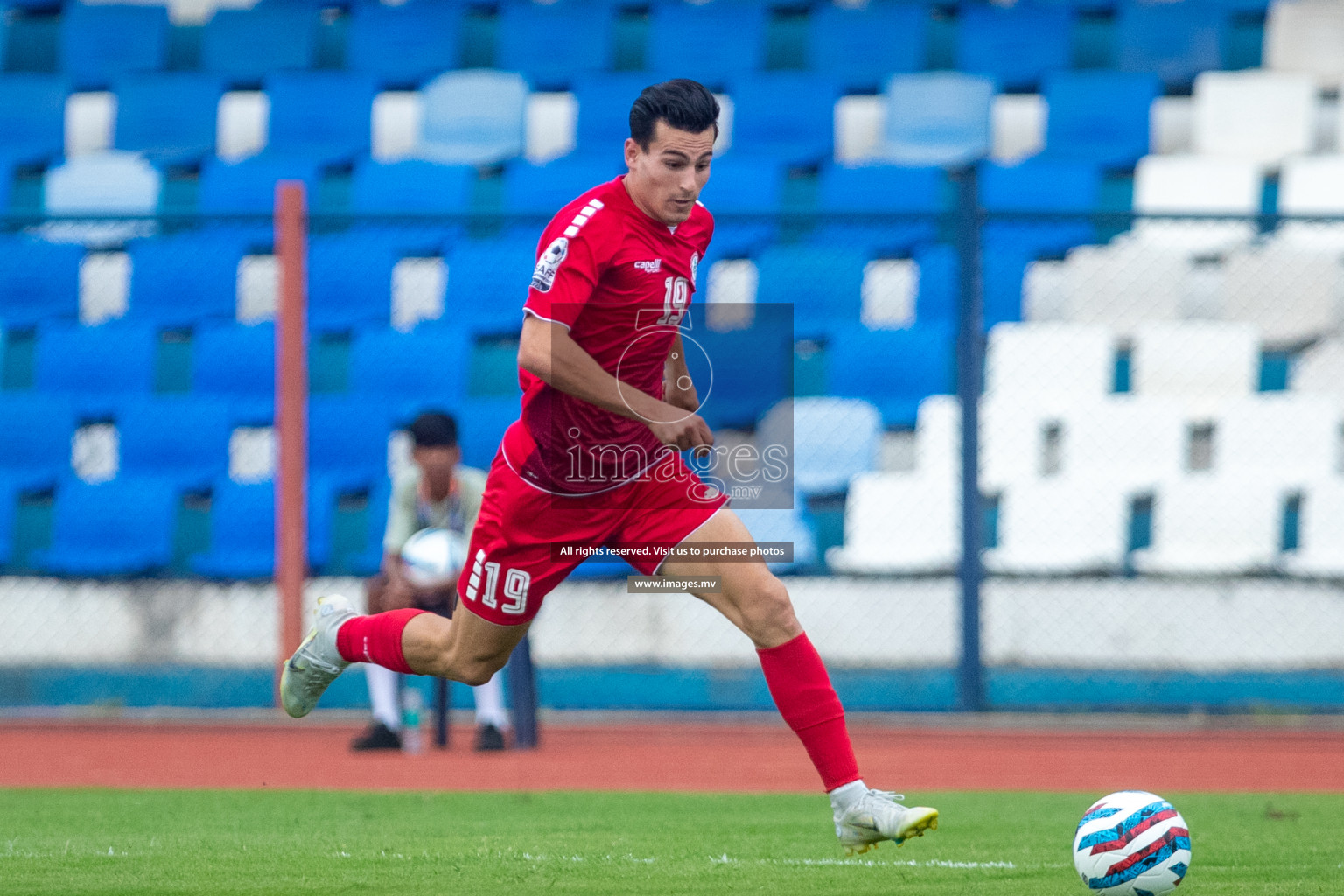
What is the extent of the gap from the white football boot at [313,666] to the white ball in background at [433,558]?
8.41 ft

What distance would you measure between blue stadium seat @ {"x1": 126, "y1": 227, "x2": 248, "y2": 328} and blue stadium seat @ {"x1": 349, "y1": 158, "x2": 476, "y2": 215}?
1.00 metres

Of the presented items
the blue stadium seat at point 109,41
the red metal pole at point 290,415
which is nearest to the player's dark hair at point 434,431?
the red metal pole at point 290,415

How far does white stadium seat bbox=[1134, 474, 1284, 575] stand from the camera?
9.30 meters

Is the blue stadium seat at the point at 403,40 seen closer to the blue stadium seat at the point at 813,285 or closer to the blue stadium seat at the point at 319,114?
the blue stadium seat at the point at 319,114

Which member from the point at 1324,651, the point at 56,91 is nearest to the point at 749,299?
the point at 1324,651

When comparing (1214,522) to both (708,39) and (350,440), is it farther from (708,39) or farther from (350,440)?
(708,39)

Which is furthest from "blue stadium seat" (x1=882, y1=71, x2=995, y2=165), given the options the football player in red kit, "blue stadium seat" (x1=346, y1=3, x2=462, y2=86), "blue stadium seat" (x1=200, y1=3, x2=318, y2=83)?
the football player in red kit

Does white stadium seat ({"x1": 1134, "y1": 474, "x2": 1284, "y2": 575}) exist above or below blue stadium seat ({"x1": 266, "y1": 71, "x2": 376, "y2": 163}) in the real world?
below

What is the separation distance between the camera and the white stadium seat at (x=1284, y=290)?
10.1m

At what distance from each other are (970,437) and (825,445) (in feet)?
4.77

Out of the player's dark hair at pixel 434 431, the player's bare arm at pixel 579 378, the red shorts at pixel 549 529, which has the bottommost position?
the red shorts at pixel 549 529

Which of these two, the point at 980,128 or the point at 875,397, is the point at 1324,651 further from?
the point at 980,128

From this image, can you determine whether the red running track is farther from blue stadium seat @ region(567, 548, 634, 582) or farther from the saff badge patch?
the saff badge patch

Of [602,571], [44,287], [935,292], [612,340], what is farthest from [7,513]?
[612,340]
